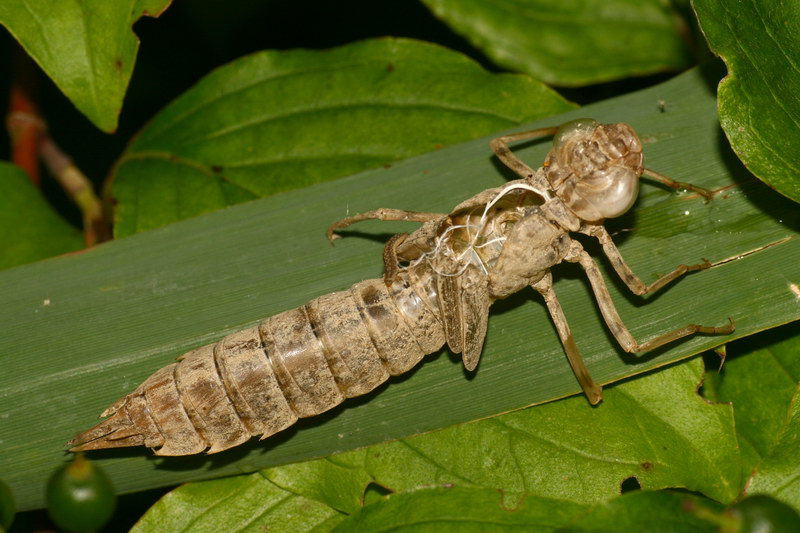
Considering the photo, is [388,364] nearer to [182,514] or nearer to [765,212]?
[182,514]

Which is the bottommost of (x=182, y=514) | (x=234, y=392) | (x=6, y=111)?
(x=182, y=514)

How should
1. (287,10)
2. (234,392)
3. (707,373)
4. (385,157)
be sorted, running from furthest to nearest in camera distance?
(287,10) → (385,157) → (707,373) → (234,392)

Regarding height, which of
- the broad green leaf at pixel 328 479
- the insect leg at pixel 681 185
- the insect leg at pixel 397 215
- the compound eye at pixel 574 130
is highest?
the compound eye at pixel 574 130

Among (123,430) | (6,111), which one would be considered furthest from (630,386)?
(6,111)

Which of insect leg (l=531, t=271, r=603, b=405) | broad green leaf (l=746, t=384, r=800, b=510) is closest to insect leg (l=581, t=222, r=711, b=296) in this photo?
insect leg (l=531, t=271, r=603, b=405)

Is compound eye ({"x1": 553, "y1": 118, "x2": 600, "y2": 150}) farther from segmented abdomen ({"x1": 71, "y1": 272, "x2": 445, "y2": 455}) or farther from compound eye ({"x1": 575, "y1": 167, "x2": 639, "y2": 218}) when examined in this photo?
segmented abdomen ({"x1": 71, "y1": 272, "x2": 445, "y2": 455})

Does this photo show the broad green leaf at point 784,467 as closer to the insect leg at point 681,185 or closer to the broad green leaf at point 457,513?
the broad green leaf at point 457,513

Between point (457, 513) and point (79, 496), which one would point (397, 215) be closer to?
point (457, 513)

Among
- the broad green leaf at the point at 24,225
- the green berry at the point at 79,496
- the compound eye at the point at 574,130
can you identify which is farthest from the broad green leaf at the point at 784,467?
the broad green leaf at the point at 24,225
